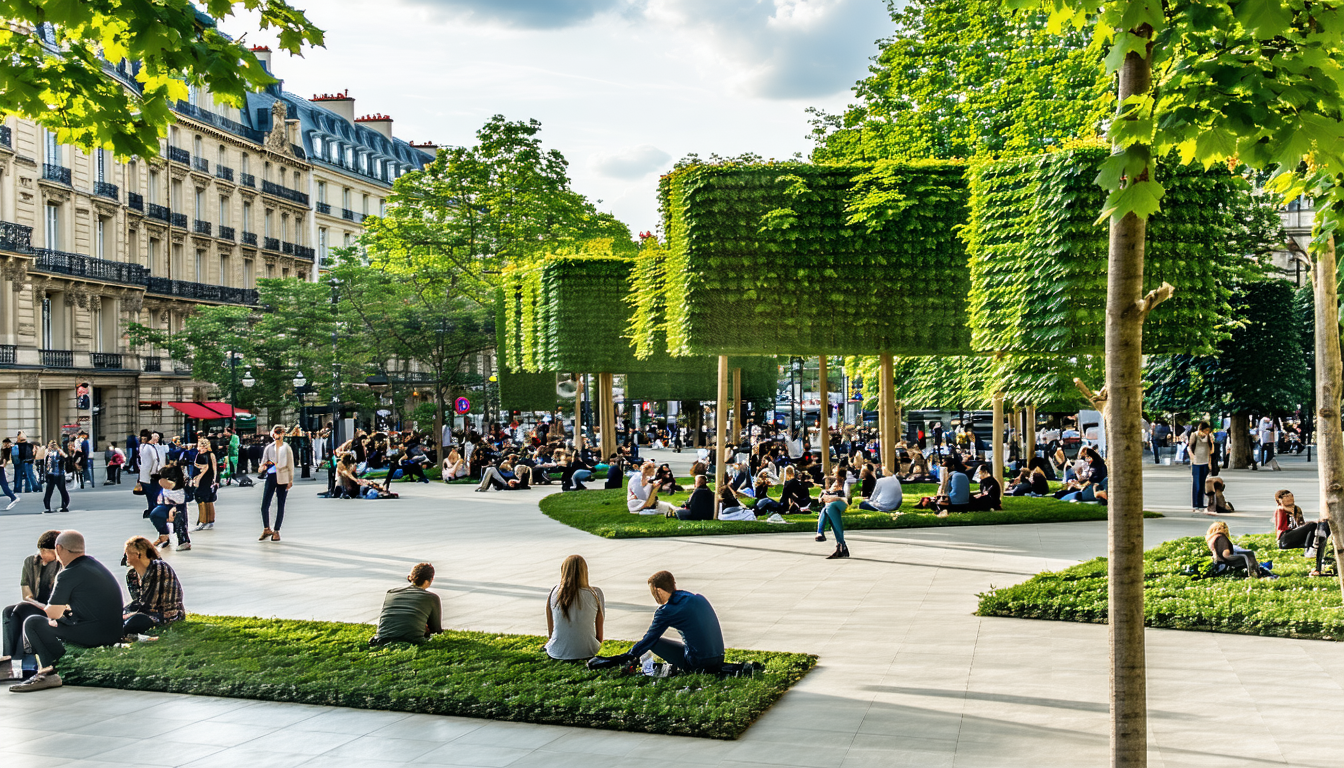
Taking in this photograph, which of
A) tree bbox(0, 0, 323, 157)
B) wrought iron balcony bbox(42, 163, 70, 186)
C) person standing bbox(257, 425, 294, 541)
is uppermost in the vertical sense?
wrought iron balcony bbox(42, 163, 70, 186)

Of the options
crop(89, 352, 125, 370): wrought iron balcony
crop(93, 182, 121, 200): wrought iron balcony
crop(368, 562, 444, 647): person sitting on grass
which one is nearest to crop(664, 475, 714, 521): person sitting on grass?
crop(368, 562, 444, 647): person sitting on grass

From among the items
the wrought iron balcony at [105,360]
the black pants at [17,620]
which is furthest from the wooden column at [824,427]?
the wrought iron balcony at [105,360]

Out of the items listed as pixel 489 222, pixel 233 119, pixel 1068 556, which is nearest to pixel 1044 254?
pixel 1068 556

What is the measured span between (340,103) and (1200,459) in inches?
2941

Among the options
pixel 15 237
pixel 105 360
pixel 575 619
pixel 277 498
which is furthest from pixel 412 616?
pixel 105 360

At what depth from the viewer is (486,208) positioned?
4578cm

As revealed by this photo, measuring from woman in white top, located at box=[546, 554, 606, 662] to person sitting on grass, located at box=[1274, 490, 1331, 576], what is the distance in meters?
8.41

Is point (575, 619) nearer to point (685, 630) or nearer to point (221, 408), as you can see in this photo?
point (685, 630)

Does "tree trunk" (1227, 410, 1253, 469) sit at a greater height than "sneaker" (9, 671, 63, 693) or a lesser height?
greater

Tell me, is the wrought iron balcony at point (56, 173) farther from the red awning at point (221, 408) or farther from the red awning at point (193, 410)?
the red awning at point (221, 408)

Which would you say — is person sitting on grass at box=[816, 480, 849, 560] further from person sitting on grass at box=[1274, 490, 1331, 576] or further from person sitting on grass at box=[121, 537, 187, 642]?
person sitting on grass at box=[121, 537, 187, 642]

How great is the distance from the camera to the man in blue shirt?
9.38m

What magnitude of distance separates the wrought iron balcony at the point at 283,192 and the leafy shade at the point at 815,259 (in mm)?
55172

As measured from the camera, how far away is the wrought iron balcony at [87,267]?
160ft
